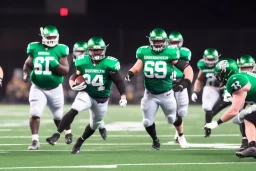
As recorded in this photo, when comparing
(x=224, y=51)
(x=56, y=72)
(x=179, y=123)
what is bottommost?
(x=224, y=51)

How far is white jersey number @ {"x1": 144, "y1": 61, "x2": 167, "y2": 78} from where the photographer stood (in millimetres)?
8023

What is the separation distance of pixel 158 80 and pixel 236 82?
141cm

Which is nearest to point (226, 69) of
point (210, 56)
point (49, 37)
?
point (49, 37)

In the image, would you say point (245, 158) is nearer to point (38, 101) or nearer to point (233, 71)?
point (233, 71)

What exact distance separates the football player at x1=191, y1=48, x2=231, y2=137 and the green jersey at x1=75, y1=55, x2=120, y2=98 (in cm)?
291

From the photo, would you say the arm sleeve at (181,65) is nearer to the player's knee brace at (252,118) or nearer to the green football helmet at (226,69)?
the green football helmet at (226,69)

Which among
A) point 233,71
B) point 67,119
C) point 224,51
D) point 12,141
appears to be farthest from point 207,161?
point 224,51

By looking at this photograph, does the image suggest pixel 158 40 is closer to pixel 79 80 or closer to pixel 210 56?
pixel 79 80

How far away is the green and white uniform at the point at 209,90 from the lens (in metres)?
10.5

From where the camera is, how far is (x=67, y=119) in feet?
24.5

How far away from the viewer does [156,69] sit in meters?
8.02

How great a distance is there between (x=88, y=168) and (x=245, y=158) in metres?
1.69

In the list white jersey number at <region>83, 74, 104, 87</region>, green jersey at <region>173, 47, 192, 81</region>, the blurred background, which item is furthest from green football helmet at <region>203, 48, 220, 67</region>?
the blurred background

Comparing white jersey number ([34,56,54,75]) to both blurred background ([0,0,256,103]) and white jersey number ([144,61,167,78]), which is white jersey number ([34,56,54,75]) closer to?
white jersey number ([144,61,167,78])
